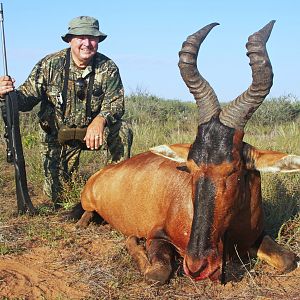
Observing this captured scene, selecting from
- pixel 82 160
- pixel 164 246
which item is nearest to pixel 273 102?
pixel 82 160

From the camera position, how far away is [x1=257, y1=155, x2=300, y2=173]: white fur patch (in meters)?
4.16

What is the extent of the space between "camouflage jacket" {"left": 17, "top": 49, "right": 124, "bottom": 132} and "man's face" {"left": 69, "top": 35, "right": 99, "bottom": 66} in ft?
0.47

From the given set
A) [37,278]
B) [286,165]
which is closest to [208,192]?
[286,165]

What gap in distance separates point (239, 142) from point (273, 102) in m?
12.7

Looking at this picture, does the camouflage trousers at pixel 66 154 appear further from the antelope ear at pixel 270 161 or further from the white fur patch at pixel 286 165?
the white fur patch at pixel 286 165

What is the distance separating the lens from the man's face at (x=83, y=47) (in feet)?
23.4

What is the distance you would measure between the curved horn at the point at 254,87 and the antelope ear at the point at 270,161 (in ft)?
0.80

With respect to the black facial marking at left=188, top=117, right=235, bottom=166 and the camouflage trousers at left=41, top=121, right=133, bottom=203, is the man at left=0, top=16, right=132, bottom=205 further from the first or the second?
the black facial marking at left=188, top=117, right=235, bottom=166

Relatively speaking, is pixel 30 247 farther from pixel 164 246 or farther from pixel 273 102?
pixel 273 102

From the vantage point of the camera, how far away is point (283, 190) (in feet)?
21.2

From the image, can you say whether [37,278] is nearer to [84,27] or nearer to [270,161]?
[270,161]

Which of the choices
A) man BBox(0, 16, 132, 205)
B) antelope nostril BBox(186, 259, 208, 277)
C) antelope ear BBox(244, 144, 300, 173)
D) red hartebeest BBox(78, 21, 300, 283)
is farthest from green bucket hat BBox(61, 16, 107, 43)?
antelope nostril BBox(186, 259, 208, 277)

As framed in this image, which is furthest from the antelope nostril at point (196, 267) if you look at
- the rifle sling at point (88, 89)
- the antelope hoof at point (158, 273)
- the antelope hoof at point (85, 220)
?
the rifle sling at point (88, 89)

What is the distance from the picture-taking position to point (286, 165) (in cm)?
421
